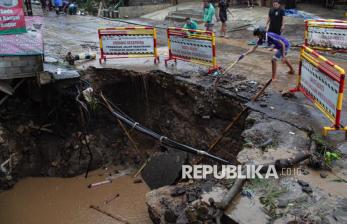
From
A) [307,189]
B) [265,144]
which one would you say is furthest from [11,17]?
[307,189]

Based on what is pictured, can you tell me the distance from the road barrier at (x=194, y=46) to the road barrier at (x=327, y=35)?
3.38m

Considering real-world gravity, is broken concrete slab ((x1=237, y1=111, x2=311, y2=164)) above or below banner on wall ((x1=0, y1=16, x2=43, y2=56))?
below

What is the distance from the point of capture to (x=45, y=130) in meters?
10.7

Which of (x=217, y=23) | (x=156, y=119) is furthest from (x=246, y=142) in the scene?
(x=217, y=23)

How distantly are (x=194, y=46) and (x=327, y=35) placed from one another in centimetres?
A: 402

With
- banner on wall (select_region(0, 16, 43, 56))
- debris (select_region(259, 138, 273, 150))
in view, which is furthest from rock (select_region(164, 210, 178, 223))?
banner on wall (select_region(0, 16, 43, 56))

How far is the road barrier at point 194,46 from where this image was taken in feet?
32.4

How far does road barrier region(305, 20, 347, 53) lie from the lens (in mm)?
10758

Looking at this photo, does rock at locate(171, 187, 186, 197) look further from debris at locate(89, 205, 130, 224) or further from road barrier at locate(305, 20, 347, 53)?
road barrier at locate(305, 20, 347, 53)

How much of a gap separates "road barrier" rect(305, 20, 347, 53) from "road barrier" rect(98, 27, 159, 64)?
184 inches

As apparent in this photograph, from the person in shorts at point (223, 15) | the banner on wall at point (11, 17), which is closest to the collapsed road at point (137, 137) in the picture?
the banner on wall at point (11, 17)

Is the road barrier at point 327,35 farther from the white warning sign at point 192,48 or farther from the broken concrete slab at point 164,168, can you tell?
the broken concrete slab at point 164,168

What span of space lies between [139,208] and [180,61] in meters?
4.58

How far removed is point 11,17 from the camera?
29.5 feet
